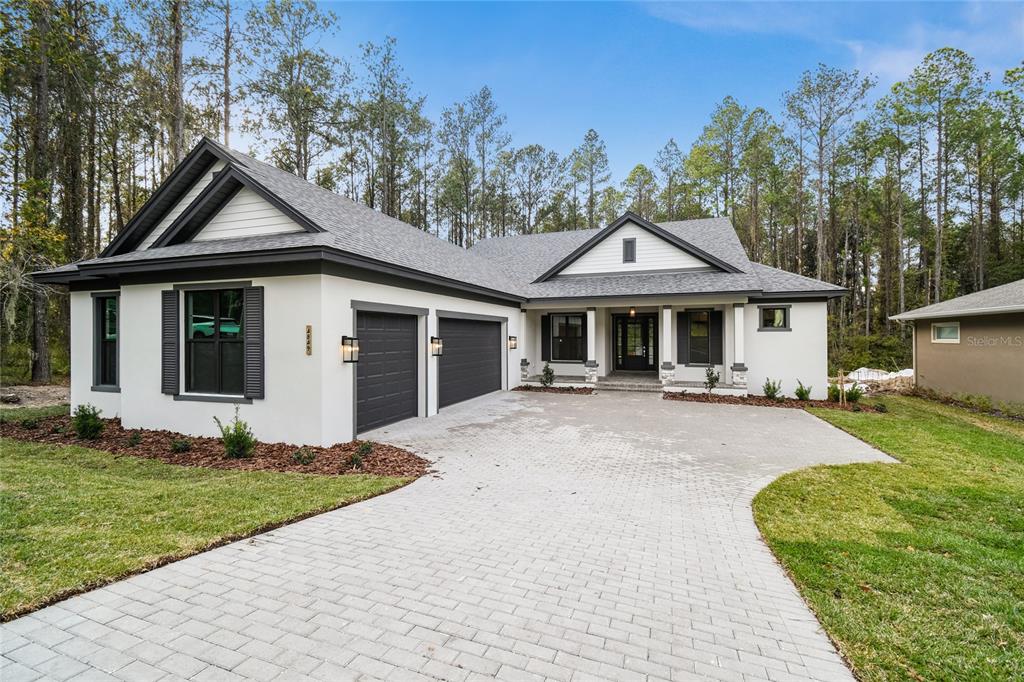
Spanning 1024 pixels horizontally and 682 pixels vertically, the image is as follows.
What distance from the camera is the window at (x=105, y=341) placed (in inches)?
398

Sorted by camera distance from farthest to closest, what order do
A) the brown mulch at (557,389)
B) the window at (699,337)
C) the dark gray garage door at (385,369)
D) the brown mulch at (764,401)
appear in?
the window at (699,337)
the brown mulch at (557,389)
the brown mulch at (764,401)
the dark gray garage door at (385,369)

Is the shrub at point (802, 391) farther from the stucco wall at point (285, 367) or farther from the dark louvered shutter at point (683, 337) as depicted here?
the stucco wall at point (285, 367)

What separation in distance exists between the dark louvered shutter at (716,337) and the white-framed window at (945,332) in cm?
696

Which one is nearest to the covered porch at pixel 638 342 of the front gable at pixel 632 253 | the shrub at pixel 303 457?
the front gable at pixel 632 253

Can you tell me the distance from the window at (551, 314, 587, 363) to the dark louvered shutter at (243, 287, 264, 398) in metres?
11.4

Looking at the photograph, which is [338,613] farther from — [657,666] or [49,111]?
[49,111]

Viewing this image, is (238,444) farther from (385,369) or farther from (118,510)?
(385,369)

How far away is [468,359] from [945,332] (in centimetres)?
1557

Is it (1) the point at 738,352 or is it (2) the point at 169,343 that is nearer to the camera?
(2) the point at 169,343

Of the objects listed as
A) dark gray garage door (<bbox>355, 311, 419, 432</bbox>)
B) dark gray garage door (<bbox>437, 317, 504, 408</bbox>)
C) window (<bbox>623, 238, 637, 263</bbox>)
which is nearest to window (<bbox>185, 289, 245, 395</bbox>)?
dark gray garage door (<bbox>355, 311, 419, 432</bbox>)

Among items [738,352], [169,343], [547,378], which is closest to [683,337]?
[738,352]

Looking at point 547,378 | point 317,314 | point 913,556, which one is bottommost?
point 913,556

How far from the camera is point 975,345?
12953 mm

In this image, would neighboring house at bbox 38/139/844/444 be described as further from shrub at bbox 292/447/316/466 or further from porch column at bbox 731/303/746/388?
shrub at bbox 292/447/316/466
